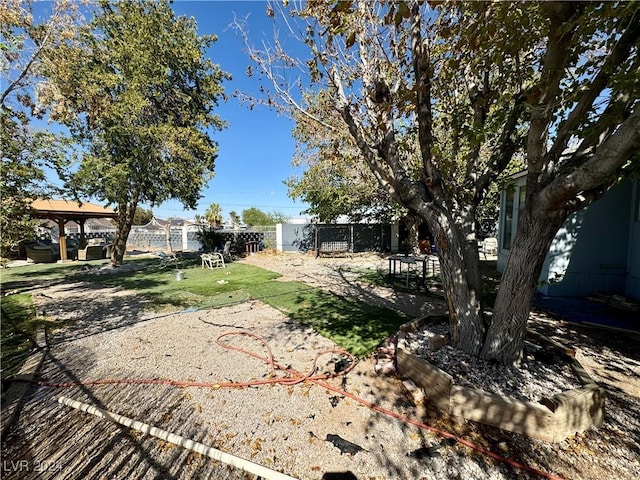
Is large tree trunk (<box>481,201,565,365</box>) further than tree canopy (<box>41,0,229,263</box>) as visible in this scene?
No

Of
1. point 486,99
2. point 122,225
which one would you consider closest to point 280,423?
point 486,99

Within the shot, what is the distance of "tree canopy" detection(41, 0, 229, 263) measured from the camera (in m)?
8.70

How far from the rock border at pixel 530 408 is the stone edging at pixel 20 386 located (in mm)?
3827

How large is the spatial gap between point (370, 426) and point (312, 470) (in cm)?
64

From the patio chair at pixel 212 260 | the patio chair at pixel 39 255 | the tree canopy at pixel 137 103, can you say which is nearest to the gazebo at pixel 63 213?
the patio chair at pixel 39 255

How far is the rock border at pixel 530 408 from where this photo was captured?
2041 millimetres

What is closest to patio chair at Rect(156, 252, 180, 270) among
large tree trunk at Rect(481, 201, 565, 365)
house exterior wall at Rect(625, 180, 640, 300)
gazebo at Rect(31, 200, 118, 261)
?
gazebo at Rect(31, 200, 118, 261)

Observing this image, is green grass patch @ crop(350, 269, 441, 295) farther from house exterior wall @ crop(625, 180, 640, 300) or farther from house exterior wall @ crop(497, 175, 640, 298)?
house exterior wall @ crop(625, 180, 640, 300)

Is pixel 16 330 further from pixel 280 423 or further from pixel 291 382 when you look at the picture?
pixel 280 423

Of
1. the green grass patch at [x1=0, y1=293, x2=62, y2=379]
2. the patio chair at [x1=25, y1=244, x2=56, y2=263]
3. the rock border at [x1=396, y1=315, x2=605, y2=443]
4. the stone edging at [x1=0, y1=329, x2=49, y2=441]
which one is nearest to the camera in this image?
the rock border at [x1=396, y1=315, x2=605, y2=443]

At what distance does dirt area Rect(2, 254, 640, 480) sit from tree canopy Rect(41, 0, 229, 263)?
293 inches

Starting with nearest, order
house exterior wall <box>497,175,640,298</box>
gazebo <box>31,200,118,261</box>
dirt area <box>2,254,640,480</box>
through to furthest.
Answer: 1. dirt area <box>2,254,640,480</box>
2. house exterior wall <box>497,175,640,298</box>
3. gazebo <box>31,200,118,261</box>

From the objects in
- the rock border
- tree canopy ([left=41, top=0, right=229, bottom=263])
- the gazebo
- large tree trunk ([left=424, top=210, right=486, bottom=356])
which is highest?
tree canopy ([left=41, top=0, right=229, bottom=263])

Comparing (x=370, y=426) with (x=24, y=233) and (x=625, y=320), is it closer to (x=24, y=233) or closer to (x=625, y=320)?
(x=625, y=320)
